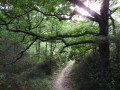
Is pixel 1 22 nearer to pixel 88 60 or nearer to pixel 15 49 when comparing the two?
pixel 15 49

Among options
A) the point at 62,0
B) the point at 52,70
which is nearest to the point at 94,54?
the point at 62,0

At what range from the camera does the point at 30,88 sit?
7.46 m

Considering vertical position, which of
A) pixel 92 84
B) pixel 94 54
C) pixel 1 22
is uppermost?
pixel 1 22

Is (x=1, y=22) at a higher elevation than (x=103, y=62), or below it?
higher

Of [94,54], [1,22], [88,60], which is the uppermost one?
[1,22]

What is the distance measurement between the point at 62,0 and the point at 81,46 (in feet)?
13.3

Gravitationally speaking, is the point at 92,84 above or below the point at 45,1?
below

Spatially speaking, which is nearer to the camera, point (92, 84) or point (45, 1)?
point (92, 84)

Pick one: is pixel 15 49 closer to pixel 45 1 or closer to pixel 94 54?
pixel 45 1

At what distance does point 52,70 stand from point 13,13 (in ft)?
25.9

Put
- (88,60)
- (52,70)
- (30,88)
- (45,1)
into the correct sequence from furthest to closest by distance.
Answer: (52,70) < (88,60) < (30,88) < (45,1)

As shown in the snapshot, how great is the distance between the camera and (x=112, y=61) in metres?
5.85

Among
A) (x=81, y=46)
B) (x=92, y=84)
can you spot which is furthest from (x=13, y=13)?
(x=92, y=84)

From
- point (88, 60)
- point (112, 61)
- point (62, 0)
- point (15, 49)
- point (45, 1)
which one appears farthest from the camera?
point (15, 49)
